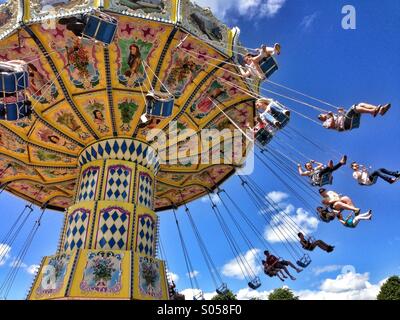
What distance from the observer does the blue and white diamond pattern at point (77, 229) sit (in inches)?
361

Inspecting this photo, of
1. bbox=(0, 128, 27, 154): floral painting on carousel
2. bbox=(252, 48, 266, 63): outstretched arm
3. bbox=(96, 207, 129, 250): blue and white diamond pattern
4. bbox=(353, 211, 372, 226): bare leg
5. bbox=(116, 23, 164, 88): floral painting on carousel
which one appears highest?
bbox=(0, 128, 27, 154): floral painting on carousel

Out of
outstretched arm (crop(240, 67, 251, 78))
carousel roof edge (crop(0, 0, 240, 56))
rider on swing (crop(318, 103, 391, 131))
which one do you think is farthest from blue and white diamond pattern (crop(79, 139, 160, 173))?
rider on swing (crop(318, 103, 391, 131))

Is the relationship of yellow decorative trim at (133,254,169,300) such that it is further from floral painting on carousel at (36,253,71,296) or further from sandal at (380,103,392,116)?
sandal at (380,103,392,116)

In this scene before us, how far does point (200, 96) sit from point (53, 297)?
591cm

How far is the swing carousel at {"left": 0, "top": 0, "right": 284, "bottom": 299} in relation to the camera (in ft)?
26.5

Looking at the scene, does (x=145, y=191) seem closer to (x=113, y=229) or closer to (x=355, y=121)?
(x=113, y=229)

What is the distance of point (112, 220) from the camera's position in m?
9.31

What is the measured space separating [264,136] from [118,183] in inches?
153

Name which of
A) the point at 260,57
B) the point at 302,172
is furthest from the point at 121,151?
the point at 302,172

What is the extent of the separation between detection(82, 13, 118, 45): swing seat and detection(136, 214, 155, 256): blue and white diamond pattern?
175 inches

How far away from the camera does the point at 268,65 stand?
901cm
